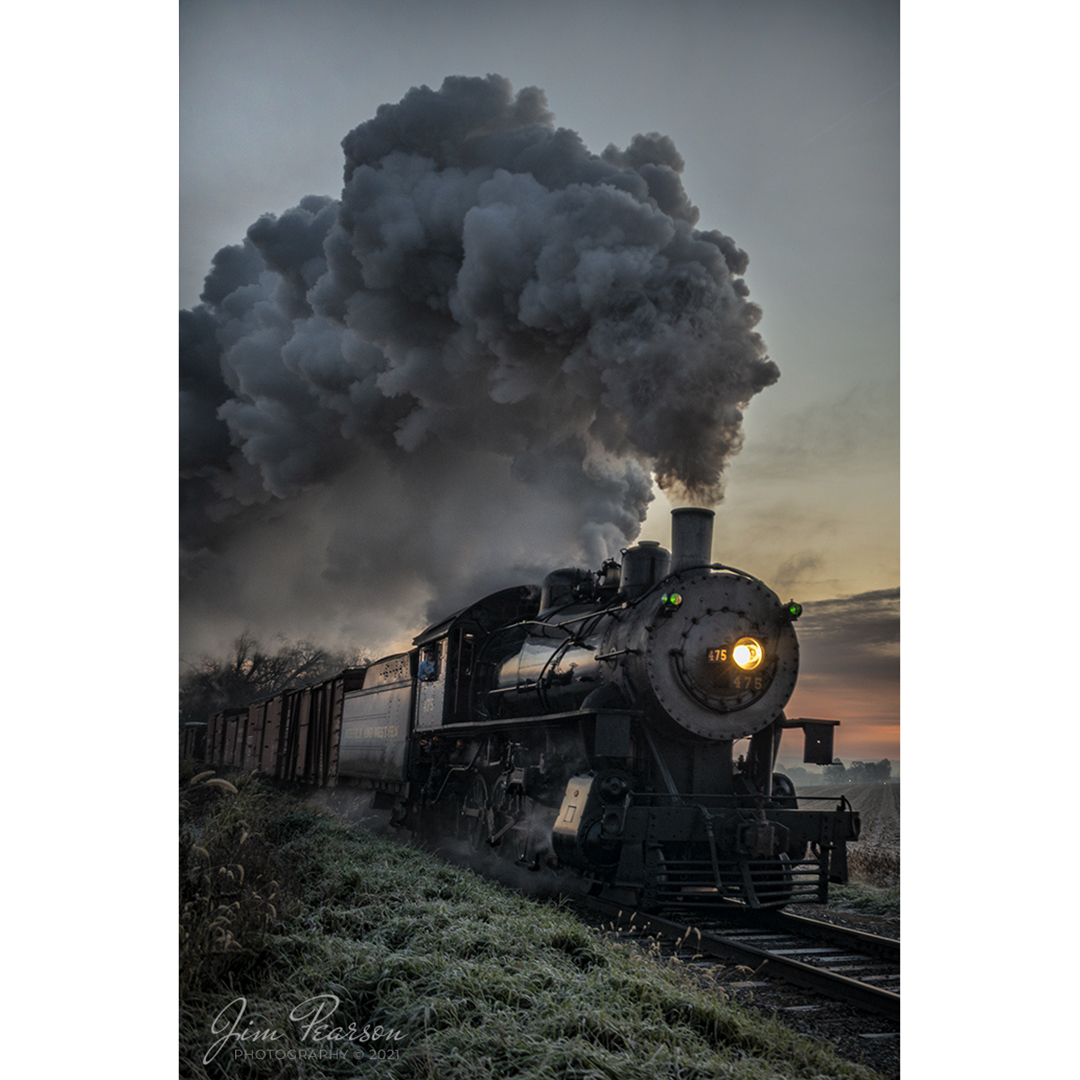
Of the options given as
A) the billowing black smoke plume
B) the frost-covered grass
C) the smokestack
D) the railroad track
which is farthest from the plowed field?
the billowing black smoke plume

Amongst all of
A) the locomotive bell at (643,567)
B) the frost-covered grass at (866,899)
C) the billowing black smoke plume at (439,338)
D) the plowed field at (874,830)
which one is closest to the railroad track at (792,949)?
the plowed field at (874,830)

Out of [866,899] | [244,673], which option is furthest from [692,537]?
[244,673]

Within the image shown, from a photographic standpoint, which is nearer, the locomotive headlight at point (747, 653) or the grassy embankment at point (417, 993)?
the grassy embankment at point (417, 993)

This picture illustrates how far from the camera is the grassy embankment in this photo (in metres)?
3.13

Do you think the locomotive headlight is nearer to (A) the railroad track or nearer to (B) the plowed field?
(B) the plowed field

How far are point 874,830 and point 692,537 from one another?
248 cm

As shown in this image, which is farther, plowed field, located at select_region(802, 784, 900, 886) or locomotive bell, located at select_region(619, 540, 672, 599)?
locomotive bell, located at select_region(619, 540, 672, 599)

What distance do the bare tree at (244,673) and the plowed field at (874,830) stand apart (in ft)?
12.6

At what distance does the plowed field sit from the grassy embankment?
1.50 m

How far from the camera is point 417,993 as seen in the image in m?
3.58

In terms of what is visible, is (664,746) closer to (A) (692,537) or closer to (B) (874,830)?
(A) (692,537)

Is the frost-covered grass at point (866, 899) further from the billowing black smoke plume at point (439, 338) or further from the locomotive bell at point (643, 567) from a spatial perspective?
the billowing black smoke plume at point (439, 338)

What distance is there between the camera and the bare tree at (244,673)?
17.6 ft

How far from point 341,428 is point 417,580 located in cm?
303
